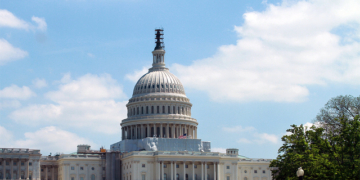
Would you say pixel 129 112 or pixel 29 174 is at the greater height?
pixel 129 112

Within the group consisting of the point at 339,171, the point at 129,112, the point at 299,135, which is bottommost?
the point at 339,171

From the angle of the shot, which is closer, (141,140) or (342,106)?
(342,106)

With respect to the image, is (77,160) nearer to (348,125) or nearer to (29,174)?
(29,174)

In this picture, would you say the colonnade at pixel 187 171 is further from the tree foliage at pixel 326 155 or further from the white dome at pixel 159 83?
the tree foliage at pixel 326 155

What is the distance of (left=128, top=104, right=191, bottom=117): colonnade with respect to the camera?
172 metres

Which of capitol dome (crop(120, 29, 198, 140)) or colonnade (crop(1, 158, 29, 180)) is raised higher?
capitol dome (crop(120, 29, 198, 140))

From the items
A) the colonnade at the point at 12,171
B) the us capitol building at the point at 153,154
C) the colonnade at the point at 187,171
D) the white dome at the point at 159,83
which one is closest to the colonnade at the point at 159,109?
the us capitol building at the point at 153,154

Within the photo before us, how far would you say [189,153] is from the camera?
493 feet

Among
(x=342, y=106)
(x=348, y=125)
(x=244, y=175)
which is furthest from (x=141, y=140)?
(x=348, y=125)

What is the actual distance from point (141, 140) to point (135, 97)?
59.5 feet

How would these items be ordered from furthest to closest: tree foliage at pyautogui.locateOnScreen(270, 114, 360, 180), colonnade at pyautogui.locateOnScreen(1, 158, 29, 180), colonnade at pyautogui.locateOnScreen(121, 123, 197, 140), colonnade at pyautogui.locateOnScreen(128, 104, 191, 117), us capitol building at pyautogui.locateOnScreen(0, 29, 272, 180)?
1. colonnade at pyautogui.locateOnScreen(128, 104, 191, 117)
2. colonnade at pyautogui.locateOnScreen(121, 123, 197, 140)
3. us capitol building at pyautogui.locateOnScreen(0, 29, 272, 180)
4. colonnade at pyautogui.locateOnScreen(1, 158, 29, 180)
5. tree foliage at pyautogui.locateOnScreen(270, 114, 360, 180)

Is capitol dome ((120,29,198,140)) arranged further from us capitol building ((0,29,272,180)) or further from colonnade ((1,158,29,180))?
colonnade ((1,158,29,180))

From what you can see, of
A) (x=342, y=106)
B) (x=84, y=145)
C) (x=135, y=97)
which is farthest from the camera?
(x=135, y=97)

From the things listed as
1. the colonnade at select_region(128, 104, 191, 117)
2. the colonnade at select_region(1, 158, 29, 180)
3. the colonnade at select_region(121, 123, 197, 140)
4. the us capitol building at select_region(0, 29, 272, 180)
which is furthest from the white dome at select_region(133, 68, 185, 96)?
the colonnade at select_region(1, 158, 29, 180)
